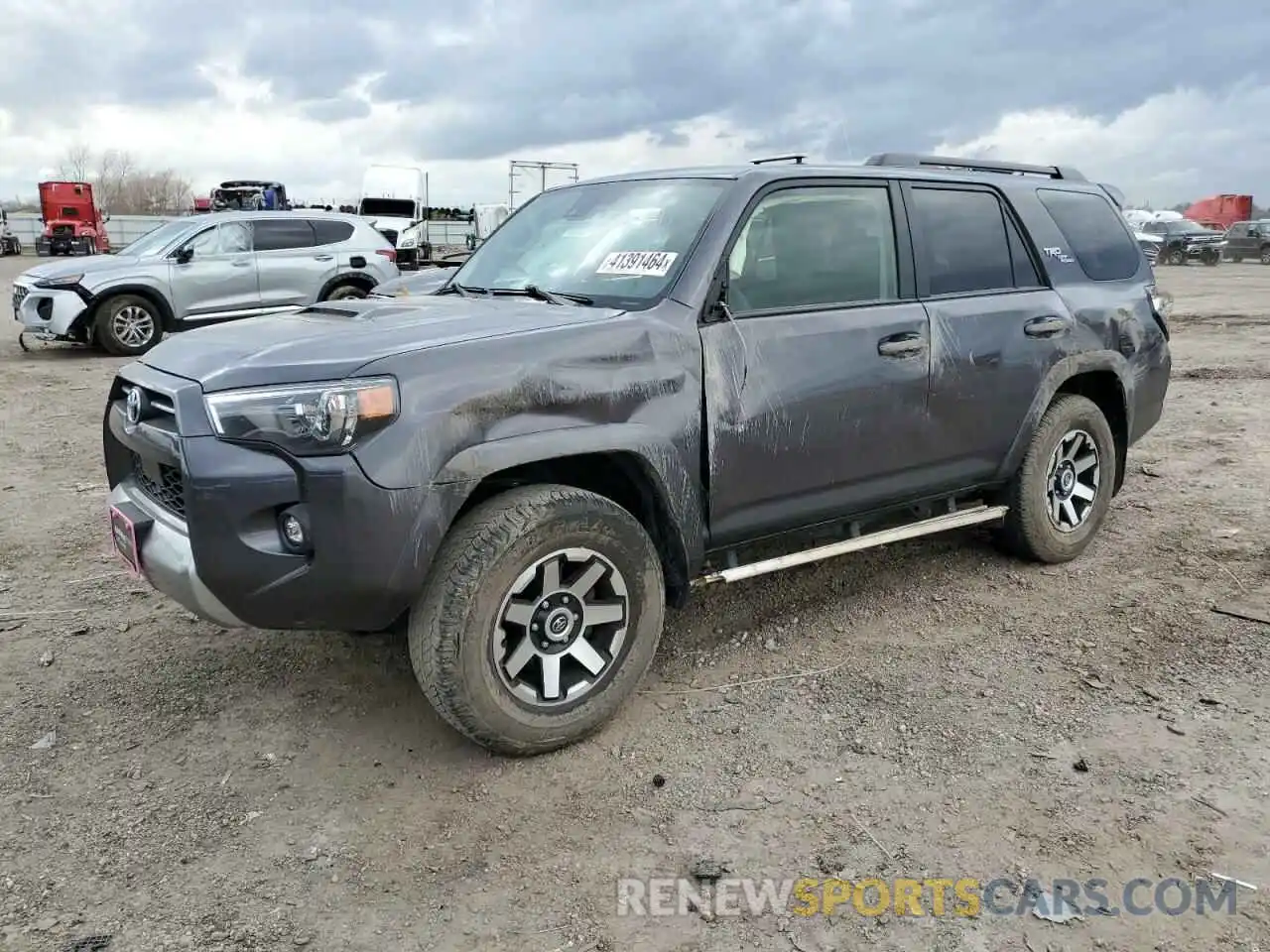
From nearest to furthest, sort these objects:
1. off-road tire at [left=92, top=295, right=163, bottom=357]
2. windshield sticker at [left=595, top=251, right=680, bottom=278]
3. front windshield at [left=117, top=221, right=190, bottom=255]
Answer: windshield sticker at [left=595, top=251, right=680, bottom=278], off-road tire at [left=92, top=295, right=163, bottom=357], front windshield at [left=117, top=221, right=190, bottom=255]

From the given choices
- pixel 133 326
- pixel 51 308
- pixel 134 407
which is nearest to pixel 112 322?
pixel 133 326

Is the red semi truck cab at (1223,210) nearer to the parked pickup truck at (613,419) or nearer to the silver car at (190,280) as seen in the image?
the silver car at (190,280)

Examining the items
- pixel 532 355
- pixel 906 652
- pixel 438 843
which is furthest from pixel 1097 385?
pixel 438 843

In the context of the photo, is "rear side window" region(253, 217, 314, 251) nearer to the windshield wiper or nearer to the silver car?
the silver car

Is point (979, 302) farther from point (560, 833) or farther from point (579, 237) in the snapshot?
point (560, 833)

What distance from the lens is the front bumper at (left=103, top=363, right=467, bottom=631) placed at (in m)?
2.64

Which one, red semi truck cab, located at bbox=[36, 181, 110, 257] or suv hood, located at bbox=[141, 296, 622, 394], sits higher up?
red semi truck cab, located at bbox=[36, 181, 110, 257]

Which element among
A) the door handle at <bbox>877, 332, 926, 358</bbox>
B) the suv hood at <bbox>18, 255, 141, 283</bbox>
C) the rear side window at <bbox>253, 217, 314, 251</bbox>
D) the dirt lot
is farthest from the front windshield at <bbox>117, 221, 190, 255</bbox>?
the door handle at <bbox>877, 332, 926, 358</bbox>

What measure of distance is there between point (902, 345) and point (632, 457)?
130 centimetres

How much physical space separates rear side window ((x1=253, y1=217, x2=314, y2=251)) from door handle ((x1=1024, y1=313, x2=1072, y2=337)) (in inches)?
395

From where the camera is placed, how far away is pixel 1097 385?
4.83 meters

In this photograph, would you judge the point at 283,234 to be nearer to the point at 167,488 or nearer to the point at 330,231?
the point at 330,231

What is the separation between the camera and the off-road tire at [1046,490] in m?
4.47

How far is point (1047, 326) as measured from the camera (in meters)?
4.36
